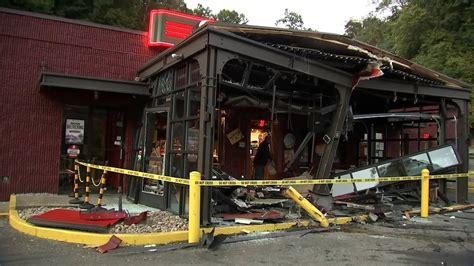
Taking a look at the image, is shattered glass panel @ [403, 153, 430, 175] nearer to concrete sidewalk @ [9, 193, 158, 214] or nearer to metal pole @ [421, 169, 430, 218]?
metal pole @ [421, 169, 430, 218]

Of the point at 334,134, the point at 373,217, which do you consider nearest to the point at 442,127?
the point at 334,134

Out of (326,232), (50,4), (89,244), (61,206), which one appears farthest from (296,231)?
(50,4)

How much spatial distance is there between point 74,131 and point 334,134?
7.02 m

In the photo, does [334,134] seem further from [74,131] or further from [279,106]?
[74,131]

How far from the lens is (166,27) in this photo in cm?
1294

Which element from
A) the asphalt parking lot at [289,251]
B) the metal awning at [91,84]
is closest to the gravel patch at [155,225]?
the asphalt parking lot at [289,251]

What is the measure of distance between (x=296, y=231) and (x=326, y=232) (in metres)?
0.61

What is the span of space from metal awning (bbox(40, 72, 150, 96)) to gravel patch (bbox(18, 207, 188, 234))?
10.6ft

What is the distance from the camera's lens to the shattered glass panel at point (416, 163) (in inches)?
476

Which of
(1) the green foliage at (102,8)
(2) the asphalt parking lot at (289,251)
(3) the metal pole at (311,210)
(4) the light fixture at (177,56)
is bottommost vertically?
(2) the asphalt parking lot at (289,251)

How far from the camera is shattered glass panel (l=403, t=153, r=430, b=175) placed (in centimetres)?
1209

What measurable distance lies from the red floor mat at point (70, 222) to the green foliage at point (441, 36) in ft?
82.1

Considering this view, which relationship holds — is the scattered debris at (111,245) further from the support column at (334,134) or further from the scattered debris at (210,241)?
the support column at (334,134)

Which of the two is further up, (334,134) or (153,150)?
(334,134)
